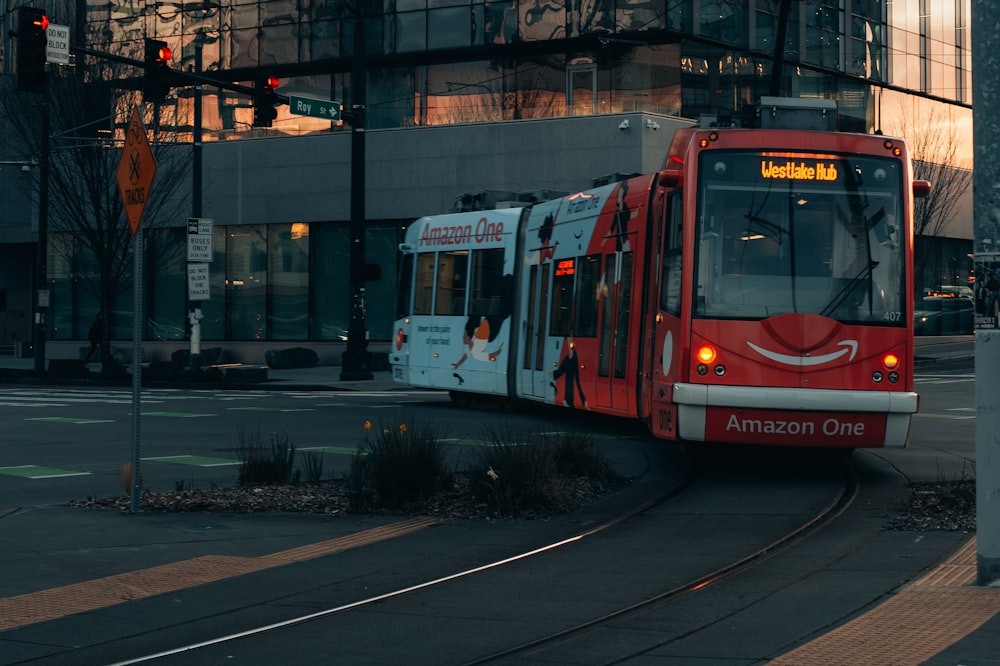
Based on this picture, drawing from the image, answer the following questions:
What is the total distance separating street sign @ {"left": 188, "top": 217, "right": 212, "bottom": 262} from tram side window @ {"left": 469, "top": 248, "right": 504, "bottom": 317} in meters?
10.4

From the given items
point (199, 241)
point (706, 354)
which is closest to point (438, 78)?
point (199, 241)

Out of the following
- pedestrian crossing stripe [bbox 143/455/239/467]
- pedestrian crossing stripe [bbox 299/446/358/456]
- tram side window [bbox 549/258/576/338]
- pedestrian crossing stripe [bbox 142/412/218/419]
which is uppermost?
tram side window [bbox 549/258/576/338]

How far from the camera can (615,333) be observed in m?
17.1

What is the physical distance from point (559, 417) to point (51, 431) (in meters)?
7.90

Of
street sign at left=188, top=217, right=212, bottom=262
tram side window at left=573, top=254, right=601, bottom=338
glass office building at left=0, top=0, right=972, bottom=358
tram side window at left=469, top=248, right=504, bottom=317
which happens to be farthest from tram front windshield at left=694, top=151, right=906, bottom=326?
glass office building at left=0, top=0, right=972, bottom=358

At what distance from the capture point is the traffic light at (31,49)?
21703 millimetres

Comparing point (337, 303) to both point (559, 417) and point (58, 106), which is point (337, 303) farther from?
point (559, 417)

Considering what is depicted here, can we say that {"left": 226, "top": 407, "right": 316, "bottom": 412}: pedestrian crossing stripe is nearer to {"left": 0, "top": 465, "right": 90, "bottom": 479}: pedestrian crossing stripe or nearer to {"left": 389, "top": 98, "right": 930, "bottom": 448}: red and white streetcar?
{"left": 0, "top": 465, "right": 90, "bottom": 479}: pedestrian crossing stripe

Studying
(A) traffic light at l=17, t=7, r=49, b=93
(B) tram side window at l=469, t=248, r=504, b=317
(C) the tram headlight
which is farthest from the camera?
(B) tram side window at l=469, t=248, r=504, b=317

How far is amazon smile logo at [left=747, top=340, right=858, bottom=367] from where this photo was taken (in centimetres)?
1355

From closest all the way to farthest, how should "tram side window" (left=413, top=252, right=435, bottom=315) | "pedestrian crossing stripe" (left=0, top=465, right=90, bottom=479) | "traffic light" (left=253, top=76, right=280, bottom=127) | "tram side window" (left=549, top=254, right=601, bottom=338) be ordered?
"pedestrian crossing stripe" (left=0, top=465, right=90, bottom=479), "tram side window" (left=549, top=254, right=601, bottom=338), "tram side window" (left=413, top=252, right=435, bottom=315), "traffic light" (left=253, top=76, right=280, bottom=127)

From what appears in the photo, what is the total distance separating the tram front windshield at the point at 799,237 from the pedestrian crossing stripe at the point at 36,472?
7139 mm

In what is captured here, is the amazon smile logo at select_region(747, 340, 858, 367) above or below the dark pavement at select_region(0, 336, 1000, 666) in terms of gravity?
above

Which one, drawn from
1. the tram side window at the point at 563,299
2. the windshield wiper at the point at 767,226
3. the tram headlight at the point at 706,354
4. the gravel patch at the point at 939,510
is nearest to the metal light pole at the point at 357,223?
the tram side window at the point at 563,299
